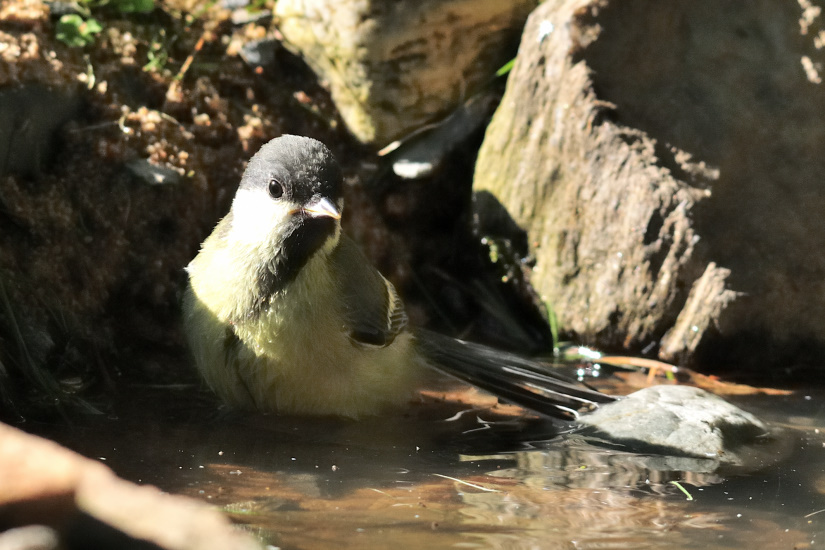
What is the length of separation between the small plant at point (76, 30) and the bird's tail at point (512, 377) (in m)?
2.44

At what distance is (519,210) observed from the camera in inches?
201

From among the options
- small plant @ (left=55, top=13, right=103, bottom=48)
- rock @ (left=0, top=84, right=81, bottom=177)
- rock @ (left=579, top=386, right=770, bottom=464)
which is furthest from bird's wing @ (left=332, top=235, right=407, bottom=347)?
small plant @ (left=55, top=13, right=103, bottom=48)

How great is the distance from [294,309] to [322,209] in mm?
454

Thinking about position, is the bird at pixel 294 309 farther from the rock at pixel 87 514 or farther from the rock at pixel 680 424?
the rock at pixel 87 514

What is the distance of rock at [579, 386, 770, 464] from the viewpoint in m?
3.57

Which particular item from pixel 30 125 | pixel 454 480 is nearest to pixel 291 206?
pixel 454 480

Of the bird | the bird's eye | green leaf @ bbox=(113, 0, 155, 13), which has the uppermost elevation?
green leaf @ bbox=(113, 0, 155, 13)

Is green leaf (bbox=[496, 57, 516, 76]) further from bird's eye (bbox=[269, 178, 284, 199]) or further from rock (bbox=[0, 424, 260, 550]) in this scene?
rock (bbox=[0, 424, 260, 550])

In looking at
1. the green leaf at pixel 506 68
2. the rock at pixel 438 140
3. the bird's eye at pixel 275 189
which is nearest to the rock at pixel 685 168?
the green leaf at pixel 506 68

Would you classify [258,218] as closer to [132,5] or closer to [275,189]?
[275,189]

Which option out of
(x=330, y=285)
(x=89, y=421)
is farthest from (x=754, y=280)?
(x=89, y=421)

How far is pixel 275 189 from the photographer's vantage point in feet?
11.8

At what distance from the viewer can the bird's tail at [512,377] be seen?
403 cm

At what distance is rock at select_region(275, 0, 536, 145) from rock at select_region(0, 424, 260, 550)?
3538mm
